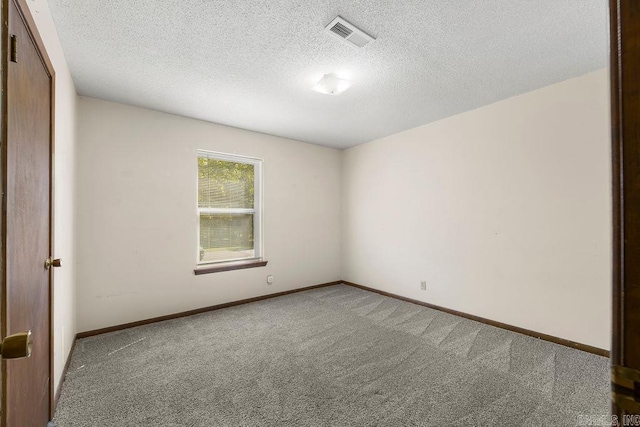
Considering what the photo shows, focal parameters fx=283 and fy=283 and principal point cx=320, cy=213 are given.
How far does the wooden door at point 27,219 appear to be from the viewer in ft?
3.18

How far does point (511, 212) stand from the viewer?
2.99m

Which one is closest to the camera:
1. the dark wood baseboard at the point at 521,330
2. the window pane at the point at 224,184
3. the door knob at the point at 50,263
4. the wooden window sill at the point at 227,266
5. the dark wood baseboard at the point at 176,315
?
the door knob at the point at 50,263

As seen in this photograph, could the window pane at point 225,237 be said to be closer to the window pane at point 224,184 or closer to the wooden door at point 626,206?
the window pane at point 224,184

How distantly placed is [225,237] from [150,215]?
974 mm

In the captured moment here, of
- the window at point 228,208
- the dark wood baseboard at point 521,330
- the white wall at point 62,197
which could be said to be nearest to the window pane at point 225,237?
the window at point 228,208

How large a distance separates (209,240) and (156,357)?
1588 mm

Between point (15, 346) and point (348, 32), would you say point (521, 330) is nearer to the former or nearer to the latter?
point (348, 32)

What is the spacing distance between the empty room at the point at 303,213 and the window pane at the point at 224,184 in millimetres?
29

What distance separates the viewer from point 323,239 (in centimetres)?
484

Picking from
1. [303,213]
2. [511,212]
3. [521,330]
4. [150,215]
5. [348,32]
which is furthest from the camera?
[303,213]

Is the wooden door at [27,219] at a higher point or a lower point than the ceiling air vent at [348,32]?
lower

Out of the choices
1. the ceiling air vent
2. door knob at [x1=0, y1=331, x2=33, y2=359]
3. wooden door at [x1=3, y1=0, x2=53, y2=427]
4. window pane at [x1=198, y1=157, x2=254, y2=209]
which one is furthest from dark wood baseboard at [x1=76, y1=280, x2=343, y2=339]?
the ceiling air vent

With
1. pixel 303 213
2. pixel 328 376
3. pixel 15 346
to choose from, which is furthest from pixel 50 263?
pixel 303 213

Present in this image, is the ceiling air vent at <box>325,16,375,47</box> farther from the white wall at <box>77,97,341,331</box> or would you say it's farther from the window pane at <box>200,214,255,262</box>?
the window pane at <box>200,214,255,262</box>
